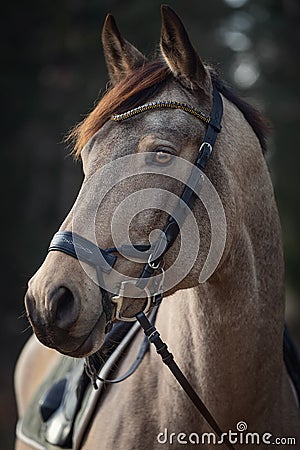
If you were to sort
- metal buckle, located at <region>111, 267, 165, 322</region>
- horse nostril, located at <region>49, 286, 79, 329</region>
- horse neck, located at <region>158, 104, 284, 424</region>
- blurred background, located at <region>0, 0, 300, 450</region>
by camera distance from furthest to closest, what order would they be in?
blurred background, located at <region>0, 0, 300, 450</region>
horse neck, located at <region>158, 104, 284, 424</region>
metal buckle, located at <region>111, 267, 165, 322</region>
horse nostril, located at <region>49, 286, 79, 329</region>

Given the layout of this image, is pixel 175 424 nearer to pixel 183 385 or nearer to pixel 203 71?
pixel 183 385

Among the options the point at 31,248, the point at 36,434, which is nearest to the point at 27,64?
the point at 31,248

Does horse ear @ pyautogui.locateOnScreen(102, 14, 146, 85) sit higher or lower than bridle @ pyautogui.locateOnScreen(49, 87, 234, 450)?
higher

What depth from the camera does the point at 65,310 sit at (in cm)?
212

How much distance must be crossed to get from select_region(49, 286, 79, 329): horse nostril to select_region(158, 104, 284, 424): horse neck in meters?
0.66

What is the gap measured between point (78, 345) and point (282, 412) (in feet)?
3.56

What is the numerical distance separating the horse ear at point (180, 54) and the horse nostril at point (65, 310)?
1.00m

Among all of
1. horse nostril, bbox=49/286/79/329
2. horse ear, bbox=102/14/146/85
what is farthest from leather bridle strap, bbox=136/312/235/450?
horse ear, bbox=102/14/146/85

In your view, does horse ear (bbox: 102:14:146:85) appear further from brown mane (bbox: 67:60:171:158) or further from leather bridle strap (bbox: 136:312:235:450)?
leather bridle strap (bbox: 136:312:235:450)

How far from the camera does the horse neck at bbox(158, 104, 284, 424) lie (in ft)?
8.39

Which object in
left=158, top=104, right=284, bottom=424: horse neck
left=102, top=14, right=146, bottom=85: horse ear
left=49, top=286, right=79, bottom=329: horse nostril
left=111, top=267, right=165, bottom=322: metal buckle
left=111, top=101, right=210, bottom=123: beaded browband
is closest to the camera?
left=49, top=286, right=79, bottom=329: horse nostril

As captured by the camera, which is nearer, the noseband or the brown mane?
the noseband

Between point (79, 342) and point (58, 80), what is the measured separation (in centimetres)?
1012

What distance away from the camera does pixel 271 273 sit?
2.70 meters
